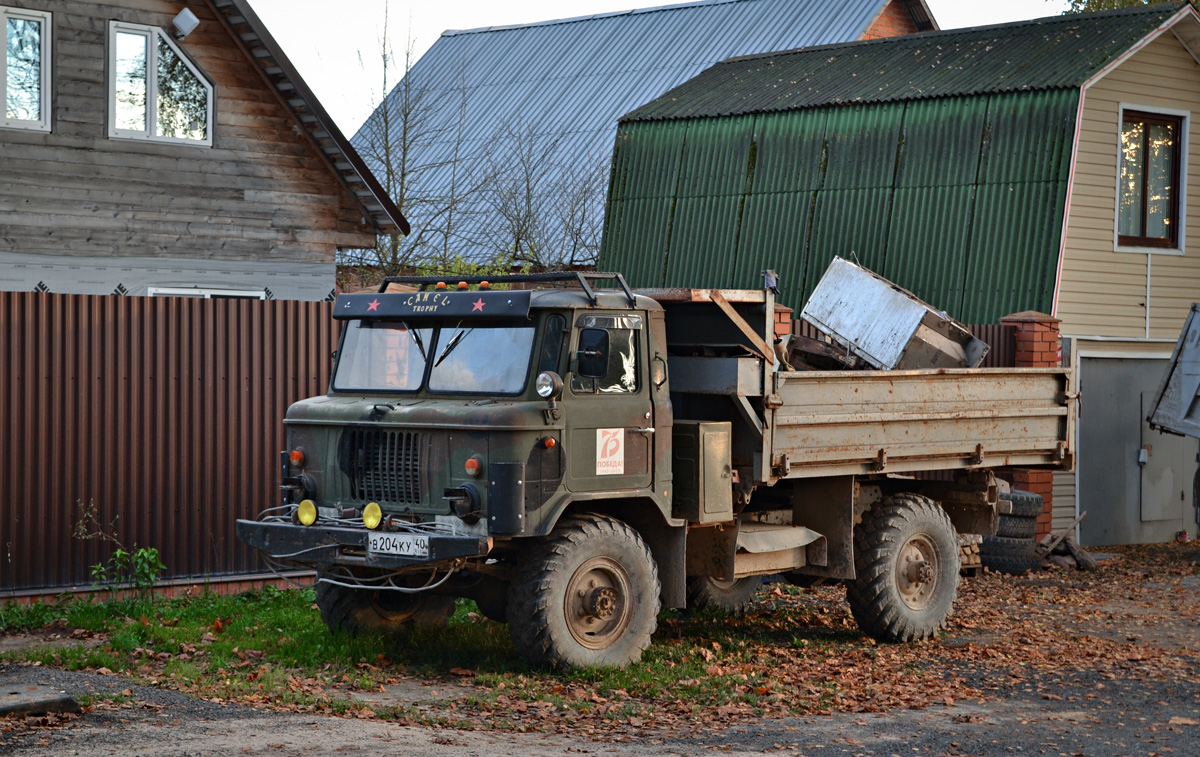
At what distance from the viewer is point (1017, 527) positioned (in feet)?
48.6

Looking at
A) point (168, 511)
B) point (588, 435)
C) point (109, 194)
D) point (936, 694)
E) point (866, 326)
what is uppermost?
point (109, 194)

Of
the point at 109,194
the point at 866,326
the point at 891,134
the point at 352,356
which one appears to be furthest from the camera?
the point at 891,134

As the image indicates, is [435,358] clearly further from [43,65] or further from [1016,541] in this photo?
[43,65]

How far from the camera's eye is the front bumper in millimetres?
8586

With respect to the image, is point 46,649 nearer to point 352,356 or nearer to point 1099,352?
point 352,356

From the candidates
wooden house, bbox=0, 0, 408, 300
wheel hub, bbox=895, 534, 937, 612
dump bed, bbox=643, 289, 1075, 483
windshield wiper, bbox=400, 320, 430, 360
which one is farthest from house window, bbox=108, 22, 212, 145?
wheel hub, bbox=895, 534, 937, 612

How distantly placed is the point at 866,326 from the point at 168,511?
6980 mm

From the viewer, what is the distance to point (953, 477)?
12.1 metres

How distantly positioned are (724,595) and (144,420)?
15.9 feet

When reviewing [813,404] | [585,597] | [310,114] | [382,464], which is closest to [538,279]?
[382,464]

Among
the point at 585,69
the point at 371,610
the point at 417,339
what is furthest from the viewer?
the point at 585,69

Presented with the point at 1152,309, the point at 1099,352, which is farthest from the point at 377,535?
the point at 1152,309

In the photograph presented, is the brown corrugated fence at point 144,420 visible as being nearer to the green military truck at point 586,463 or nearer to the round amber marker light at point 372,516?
the green military truck at point 586,463

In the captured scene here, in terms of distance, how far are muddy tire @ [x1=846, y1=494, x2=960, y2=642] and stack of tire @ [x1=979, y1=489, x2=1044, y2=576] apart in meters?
3.48
